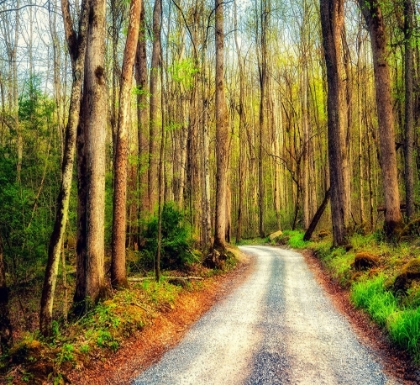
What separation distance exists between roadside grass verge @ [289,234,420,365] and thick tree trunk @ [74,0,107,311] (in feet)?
17.6

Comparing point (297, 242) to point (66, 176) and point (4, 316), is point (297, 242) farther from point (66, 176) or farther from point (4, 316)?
point (4, 316)

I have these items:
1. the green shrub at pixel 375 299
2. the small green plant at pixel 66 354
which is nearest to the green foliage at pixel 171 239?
the green shrub at pixel 375 299

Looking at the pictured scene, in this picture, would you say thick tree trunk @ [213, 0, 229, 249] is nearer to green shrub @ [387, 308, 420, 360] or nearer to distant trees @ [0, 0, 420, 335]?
distant trees @ [0, 0, 420, 335]

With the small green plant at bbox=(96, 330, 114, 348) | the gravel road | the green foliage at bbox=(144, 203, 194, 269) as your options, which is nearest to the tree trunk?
the small green plant at bbox=(96, 330, 114, 348)

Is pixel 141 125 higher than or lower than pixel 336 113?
lower

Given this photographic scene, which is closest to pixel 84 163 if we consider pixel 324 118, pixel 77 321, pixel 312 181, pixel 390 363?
pixel 77 321

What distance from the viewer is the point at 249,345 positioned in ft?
19.3

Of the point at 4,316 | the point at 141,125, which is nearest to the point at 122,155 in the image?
the point at 4,316

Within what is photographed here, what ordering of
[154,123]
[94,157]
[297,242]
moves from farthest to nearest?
1. [297,242]
2. [154,123]
3. [94,157]

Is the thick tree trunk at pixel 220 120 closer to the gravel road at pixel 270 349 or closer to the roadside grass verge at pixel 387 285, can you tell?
the roadside grass verge at pixel 387 285

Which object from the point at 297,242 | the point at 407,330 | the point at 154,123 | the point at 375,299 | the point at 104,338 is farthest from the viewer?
the point at 297,242

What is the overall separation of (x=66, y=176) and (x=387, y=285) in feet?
22.5

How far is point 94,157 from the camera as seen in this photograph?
6965mm

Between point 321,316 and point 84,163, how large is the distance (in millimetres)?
→ 5984
